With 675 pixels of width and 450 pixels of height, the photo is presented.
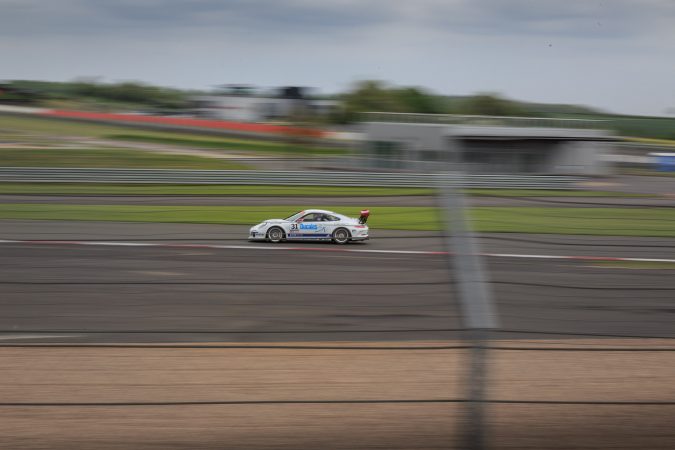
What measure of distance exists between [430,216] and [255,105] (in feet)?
121

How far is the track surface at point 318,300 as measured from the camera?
3748mm

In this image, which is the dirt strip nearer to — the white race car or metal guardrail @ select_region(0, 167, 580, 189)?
the white race car

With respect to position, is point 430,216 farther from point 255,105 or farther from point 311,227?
point 255,105

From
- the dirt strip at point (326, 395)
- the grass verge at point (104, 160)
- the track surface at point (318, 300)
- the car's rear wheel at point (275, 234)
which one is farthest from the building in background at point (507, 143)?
the grass verge at point (104, 160)

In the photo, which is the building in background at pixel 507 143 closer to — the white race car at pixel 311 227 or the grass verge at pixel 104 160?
the white race car at pixel 311 227

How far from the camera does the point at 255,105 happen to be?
135 ft

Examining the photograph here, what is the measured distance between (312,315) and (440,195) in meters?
1.35

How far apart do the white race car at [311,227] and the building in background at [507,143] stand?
1295 mm

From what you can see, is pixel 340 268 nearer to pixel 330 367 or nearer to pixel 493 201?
pixel 330 367

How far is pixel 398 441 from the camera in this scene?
3053 millimetres

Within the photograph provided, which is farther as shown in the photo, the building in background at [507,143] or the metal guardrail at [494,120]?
the metal guardrail at [494,120]

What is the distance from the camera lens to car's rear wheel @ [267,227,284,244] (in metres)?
10.6

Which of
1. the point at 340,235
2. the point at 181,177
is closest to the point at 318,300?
the point at 340,235

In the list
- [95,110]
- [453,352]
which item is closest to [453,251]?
[453,352]
